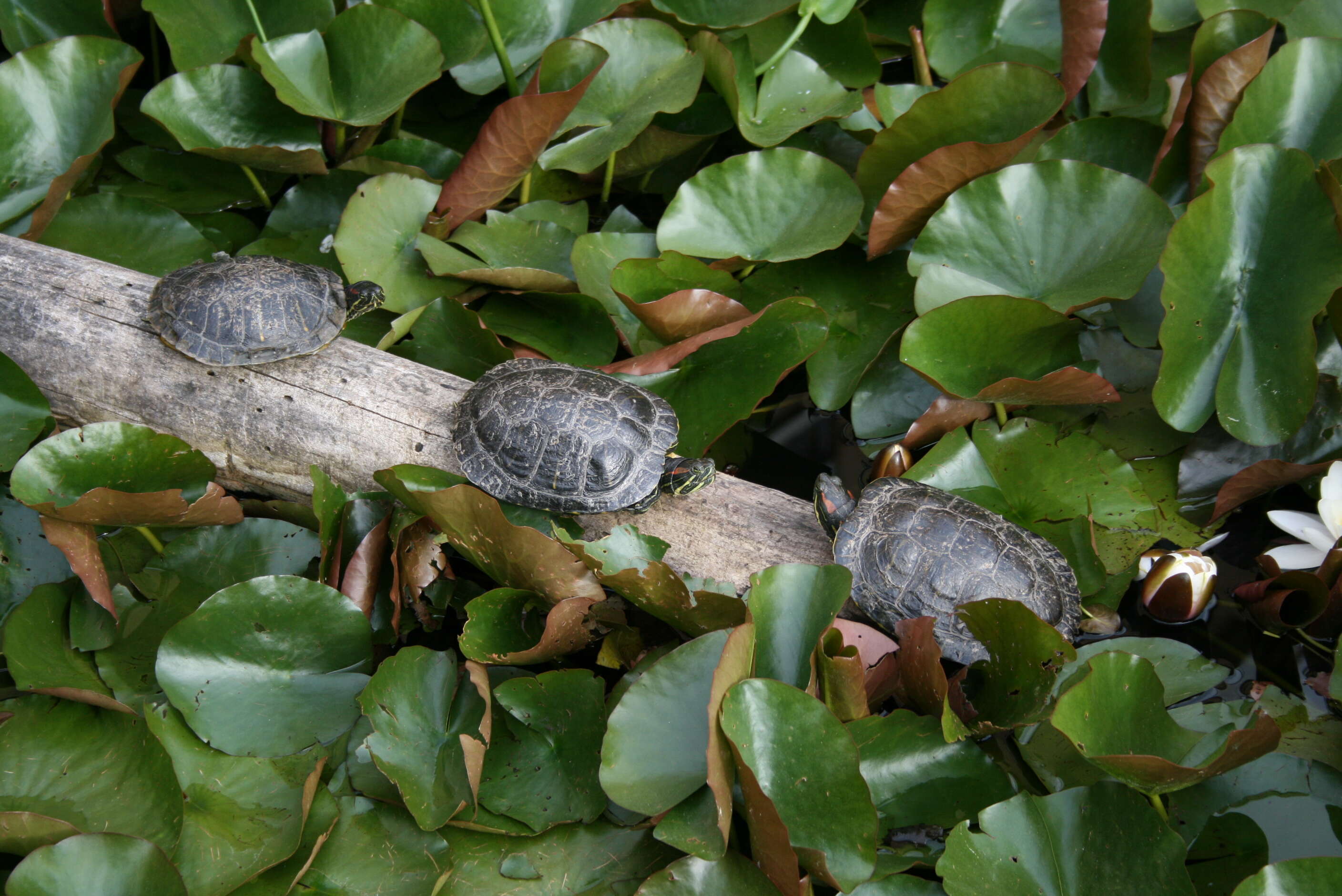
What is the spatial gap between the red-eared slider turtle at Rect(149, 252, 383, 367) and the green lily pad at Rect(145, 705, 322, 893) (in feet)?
3.18

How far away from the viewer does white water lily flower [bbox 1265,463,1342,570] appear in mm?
2211

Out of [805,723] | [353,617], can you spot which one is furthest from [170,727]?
[805,723]

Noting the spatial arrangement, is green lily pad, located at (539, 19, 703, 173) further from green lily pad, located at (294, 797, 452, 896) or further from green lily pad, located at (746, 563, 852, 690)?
green lily pad, located at (294, 797, 452, 896)

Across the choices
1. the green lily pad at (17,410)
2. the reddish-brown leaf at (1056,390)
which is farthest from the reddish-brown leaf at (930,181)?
the green lily pad at (17,410)

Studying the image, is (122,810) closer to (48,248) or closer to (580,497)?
(580,497)

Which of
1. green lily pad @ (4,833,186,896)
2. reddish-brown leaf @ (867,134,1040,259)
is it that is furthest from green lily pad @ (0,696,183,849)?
reddish-brown leaf @ (867,134,1040,259)

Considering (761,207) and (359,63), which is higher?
(359,63)

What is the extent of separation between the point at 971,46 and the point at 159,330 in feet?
9.19

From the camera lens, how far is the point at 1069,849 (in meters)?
1.69

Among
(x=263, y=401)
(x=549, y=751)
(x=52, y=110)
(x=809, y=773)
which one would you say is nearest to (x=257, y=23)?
(x=52, y=110)

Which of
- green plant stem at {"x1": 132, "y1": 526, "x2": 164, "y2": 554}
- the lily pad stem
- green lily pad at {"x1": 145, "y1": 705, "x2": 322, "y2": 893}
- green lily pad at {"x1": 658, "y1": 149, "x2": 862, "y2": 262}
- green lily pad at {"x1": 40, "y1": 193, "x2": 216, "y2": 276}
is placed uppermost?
the lily pad stem

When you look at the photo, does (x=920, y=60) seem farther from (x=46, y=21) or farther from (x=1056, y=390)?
(x=46, y=21)

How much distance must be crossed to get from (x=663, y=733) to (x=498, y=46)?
7.32 feet

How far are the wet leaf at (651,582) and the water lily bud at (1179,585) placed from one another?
1140mm
